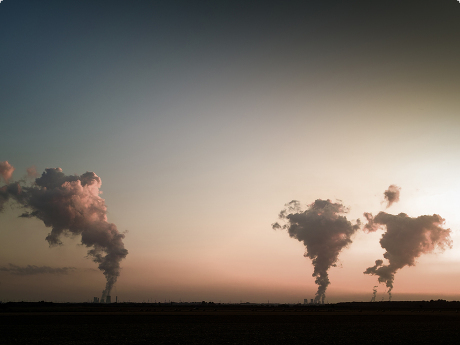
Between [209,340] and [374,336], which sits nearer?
[209,340]

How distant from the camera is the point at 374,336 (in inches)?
2290

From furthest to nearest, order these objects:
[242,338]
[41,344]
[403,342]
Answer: [242,338], [403,342], [41,344]

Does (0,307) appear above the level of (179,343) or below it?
below

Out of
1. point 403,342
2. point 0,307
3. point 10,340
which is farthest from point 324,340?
point 0,307

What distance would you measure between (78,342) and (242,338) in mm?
24279

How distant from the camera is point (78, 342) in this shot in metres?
49.8

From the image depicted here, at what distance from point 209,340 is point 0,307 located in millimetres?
189566

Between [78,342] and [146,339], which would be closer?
[78,342]

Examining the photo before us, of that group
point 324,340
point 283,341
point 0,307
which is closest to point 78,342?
point 283,341

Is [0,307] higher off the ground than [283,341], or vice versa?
[283,341]

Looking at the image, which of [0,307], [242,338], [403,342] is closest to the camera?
[403,342]

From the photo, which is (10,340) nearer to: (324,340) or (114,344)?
(114,344)

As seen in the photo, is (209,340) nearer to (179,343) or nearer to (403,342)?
(179,343)

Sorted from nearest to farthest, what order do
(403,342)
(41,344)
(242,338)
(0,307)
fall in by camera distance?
(41,344)
(403,342)
(242,338)
(0,307)
